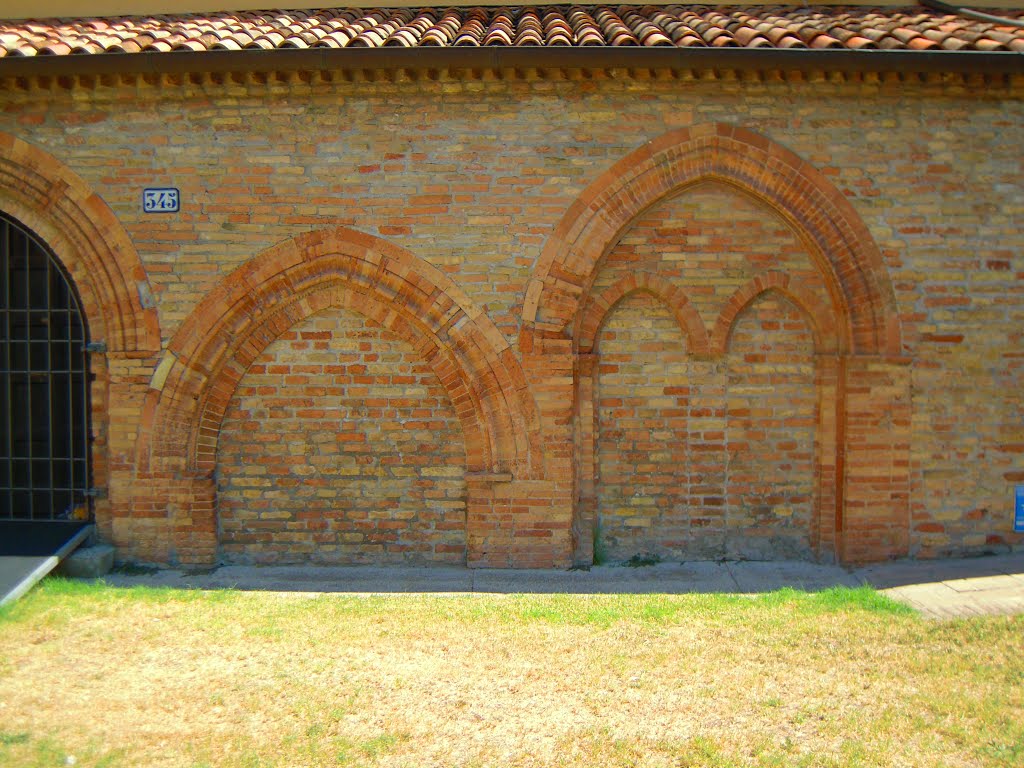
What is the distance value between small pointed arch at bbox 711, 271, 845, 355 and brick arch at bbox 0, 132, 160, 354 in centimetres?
468

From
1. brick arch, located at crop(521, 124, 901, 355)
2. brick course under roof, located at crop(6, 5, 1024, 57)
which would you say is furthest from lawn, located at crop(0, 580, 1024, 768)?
brick course under roof, located at crop(6, 5, 1024, 57)

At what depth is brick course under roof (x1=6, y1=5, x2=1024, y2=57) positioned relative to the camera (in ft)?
20.8

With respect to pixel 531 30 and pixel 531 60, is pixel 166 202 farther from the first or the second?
pixel 531 30

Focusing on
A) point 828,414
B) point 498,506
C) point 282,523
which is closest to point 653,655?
point 498,506

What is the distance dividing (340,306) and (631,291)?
2.44 meters

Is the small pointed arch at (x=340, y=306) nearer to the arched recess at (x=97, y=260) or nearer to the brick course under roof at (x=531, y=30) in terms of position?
the arched recess at (x=97, y=260)

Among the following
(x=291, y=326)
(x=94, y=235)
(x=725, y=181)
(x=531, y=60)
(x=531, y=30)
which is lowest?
(x=291, y=326)

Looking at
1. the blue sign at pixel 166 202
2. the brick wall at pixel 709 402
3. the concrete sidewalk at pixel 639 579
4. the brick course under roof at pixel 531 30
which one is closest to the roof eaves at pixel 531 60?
the brick course under roof at pixel 531 30

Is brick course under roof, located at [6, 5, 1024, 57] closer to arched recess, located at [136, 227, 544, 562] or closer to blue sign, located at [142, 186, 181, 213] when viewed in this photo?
blue sign, located at [142, 186, 181, 213]

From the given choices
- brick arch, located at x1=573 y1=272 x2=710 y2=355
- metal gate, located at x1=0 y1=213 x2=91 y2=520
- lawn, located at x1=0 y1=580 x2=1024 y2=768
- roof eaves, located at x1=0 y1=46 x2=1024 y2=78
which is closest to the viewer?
lawn, located at x1=0 y1=580 x2=1024 y2=768

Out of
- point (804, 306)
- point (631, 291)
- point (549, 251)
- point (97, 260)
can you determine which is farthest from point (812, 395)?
point (97, 260)

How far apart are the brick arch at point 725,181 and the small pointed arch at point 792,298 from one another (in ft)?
0.52

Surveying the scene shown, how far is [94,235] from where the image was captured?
6559mm

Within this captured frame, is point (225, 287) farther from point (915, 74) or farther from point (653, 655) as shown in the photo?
point (915, 74)
